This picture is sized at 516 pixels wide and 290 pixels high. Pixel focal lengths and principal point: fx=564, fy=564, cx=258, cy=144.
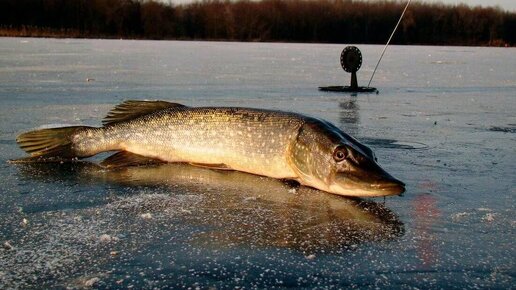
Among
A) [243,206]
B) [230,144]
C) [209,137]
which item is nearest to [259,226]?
[243,206]

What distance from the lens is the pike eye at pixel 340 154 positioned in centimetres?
348

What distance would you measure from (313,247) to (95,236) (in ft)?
3.42

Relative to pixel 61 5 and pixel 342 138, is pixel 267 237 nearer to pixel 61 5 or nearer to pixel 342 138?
pixel 342 138

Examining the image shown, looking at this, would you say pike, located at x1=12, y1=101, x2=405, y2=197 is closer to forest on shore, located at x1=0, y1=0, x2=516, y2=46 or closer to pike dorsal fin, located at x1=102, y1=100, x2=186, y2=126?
pike dorsal fin, located at x1=102, y1=100, x2=186, y2=126

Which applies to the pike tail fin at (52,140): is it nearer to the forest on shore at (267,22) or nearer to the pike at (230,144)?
the pike at (230,144)

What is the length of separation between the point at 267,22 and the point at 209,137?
7173 cm

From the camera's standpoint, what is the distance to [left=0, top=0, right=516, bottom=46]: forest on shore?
222ft

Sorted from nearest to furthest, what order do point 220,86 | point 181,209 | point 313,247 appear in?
1. point 313,247
2. point 181,209
3. point 220,86

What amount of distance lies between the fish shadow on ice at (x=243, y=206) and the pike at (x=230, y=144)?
9 centimetres

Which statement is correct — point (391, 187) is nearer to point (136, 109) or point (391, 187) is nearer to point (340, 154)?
point (340, 154)

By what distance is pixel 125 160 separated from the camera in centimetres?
430

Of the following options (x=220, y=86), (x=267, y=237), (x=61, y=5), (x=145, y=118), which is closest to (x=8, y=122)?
(x=145, y=118)

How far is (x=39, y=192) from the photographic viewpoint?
11.6 ft

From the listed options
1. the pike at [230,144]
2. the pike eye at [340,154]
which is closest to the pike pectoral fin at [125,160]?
the pike at [230,144]
